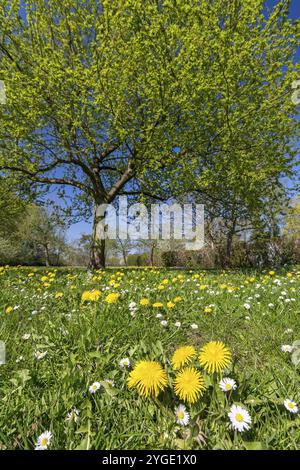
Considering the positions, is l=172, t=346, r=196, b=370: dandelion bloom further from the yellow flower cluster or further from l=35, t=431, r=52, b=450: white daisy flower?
l=35, t=431, r=52, b=450: white daisy flower

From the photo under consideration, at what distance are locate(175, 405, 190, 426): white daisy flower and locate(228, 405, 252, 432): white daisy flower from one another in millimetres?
185

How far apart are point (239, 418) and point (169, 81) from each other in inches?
268

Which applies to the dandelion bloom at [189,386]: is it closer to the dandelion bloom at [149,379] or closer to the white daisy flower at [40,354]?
the dandelion bloom at [149,379]

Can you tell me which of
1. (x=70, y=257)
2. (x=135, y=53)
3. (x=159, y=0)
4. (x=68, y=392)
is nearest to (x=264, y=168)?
(x=135, y=53)

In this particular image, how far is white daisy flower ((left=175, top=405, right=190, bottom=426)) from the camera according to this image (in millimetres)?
1058

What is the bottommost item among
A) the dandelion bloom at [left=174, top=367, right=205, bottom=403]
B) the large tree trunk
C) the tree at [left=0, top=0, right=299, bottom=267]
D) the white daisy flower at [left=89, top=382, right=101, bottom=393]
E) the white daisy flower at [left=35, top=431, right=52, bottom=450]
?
the white daisy flower at [left=35, top=431, right=52, bottom=450]

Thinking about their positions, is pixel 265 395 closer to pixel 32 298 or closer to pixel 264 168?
pixel 32 298

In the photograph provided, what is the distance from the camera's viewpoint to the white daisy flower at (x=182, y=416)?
1058mm

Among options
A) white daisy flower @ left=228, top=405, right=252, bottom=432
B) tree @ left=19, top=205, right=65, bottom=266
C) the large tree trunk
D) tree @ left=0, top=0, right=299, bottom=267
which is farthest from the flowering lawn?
tree @ left=19, top=205, right=65, bottom=266

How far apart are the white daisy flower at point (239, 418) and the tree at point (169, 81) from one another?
19.2ft

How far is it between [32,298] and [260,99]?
704 cm

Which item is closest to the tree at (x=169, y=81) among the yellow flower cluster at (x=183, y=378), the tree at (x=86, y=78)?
the tree at (x=86, y=78)

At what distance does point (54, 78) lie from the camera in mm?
6348

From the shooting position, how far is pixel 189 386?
1.13 m
